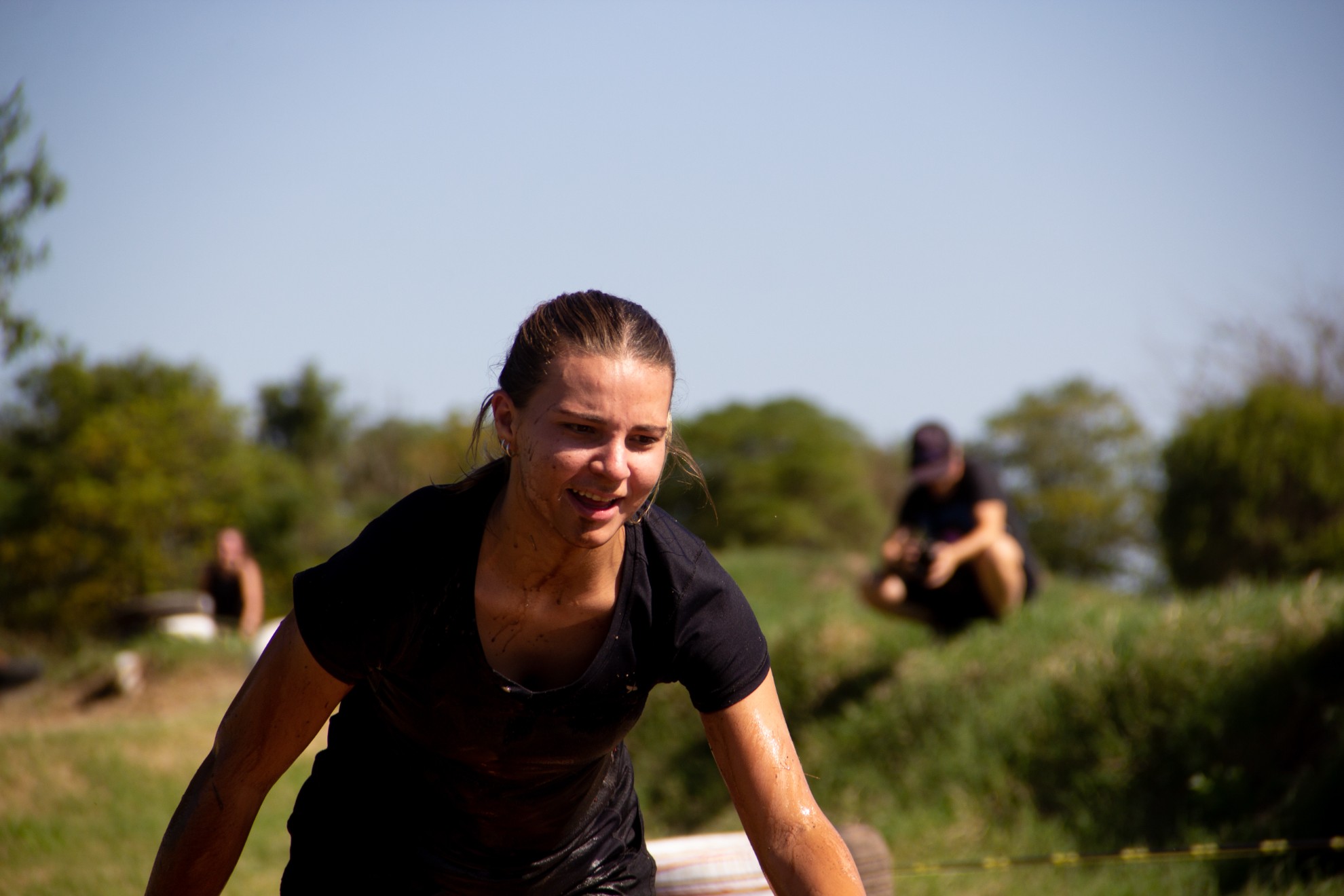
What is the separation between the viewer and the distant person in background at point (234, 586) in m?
12.1

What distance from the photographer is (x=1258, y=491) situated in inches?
387

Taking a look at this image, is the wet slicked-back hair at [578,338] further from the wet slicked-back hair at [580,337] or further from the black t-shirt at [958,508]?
the black t-shirt at [958,508]

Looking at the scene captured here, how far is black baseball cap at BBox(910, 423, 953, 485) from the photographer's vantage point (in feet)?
22.5

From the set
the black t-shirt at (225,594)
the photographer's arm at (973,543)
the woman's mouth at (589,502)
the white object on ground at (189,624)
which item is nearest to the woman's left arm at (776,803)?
the woman's mouth at (589,502)

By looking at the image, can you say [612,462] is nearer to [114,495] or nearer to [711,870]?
[711,870]

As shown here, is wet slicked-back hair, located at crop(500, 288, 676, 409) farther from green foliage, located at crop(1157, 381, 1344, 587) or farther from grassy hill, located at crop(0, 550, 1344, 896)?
green foliage, located at crop(1157, 381, 1344, 587)

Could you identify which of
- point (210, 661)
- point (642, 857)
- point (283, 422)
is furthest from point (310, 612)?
point (283, 422)

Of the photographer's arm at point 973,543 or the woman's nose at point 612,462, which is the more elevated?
the woman's nose at point 612,462

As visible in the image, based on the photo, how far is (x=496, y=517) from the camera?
2408 millimetres

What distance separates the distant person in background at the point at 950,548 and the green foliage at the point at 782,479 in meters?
12.3

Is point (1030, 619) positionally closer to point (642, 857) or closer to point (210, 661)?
point (642, 857)

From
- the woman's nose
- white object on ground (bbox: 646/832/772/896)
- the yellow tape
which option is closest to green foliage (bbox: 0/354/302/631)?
the yellow tape

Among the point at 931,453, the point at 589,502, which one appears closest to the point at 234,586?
the point at 931,453

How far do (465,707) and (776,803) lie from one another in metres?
0.64
